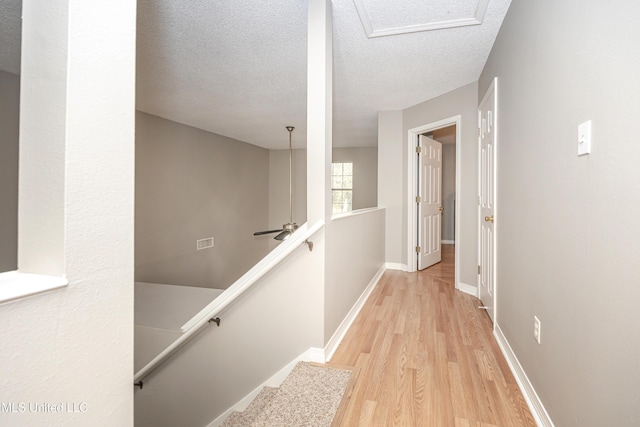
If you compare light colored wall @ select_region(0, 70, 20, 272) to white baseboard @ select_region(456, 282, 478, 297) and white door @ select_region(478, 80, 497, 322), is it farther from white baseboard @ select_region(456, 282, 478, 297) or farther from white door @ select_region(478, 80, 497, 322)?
white baseboard @ select_region(456, 282, 478, 297)

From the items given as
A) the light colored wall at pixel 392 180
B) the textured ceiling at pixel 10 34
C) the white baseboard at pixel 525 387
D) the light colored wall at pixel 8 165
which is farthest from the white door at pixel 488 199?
the light colored wall at pixel 8 165

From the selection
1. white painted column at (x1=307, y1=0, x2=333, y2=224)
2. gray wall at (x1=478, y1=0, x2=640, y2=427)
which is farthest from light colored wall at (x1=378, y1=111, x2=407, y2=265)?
white painted column at (x1=307, y1=0, x2=333, y2=224)

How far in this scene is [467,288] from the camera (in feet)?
11.7

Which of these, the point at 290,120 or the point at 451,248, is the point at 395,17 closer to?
the point at 290,120

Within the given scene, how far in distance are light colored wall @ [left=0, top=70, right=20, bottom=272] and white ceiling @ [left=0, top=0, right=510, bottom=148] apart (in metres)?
0.23

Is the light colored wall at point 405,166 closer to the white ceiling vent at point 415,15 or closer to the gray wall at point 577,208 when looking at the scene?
the white ceiling vent at point 415,15

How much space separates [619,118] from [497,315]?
1880 millimetres

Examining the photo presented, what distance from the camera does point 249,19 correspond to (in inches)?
90.8

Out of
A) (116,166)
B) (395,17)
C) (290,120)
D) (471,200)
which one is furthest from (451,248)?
(116,166)

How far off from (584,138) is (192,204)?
5240mm

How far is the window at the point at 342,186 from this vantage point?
7.78 metres

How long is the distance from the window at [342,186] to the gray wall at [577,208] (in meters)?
5.71

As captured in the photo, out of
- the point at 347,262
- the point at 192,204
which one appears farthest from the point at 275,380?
the point at 192,204

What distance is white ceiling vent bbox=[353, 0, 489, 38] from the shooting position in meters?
2.13
